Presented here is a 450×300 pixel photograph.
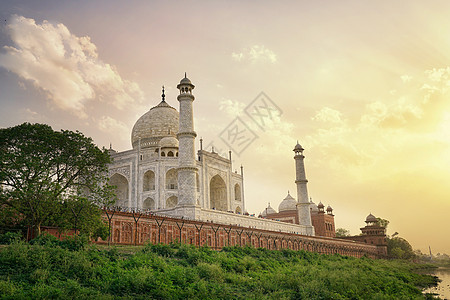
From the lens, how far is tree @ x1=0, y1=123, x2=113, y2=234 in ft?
49.6

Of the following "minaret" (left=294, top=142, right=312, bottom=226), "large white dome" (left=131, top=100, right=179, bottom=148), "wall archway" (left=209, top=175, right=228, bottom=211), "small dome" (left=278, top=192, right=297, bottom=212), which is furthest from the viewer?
"small dome" (left=278, top=192, right=297, bottom=212)

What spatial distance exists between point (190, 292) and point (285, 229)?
3092cm

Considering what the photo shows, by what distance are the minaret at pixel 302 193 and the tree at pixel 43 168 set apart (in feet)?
94.2

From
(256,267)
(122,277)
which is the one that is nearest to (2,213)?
(122,277)

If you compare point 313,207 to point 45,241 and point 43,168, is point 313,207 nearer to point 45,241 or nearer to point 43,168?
point 43,168

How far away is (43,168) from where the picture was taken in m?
15.8

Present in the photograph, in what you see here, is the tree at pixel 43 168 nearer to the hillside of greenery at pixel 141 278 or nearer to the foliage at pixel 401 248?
the hillside of greenery at pixel 141 278

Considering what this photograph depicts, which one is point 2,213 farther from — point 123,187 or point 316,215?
point 316,215

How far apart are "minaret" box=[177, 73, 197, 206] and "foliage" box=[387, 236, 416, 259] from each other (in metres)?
43.3

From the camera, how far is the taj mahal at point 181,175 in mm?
28328

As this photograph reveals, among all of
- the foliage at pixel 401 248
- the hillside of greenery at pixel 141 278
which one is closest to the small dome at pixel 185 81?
the hillside of greenery at pixel 141 278

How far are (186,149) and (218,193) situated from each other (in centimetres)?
1435

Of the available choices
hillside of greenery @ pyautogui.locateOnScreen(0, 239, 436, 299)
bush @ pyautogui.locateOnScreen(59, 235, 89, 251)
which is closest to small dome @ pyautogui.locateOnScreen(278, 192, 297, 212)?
hillside of greenery @ pyautogui.locateOnScreen(0, 239, 436, 299)

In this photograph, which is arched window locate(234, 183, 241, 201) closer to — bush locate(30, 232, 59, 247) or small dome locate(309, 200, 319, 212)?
small dome locate(309, 200, 319, 212)
